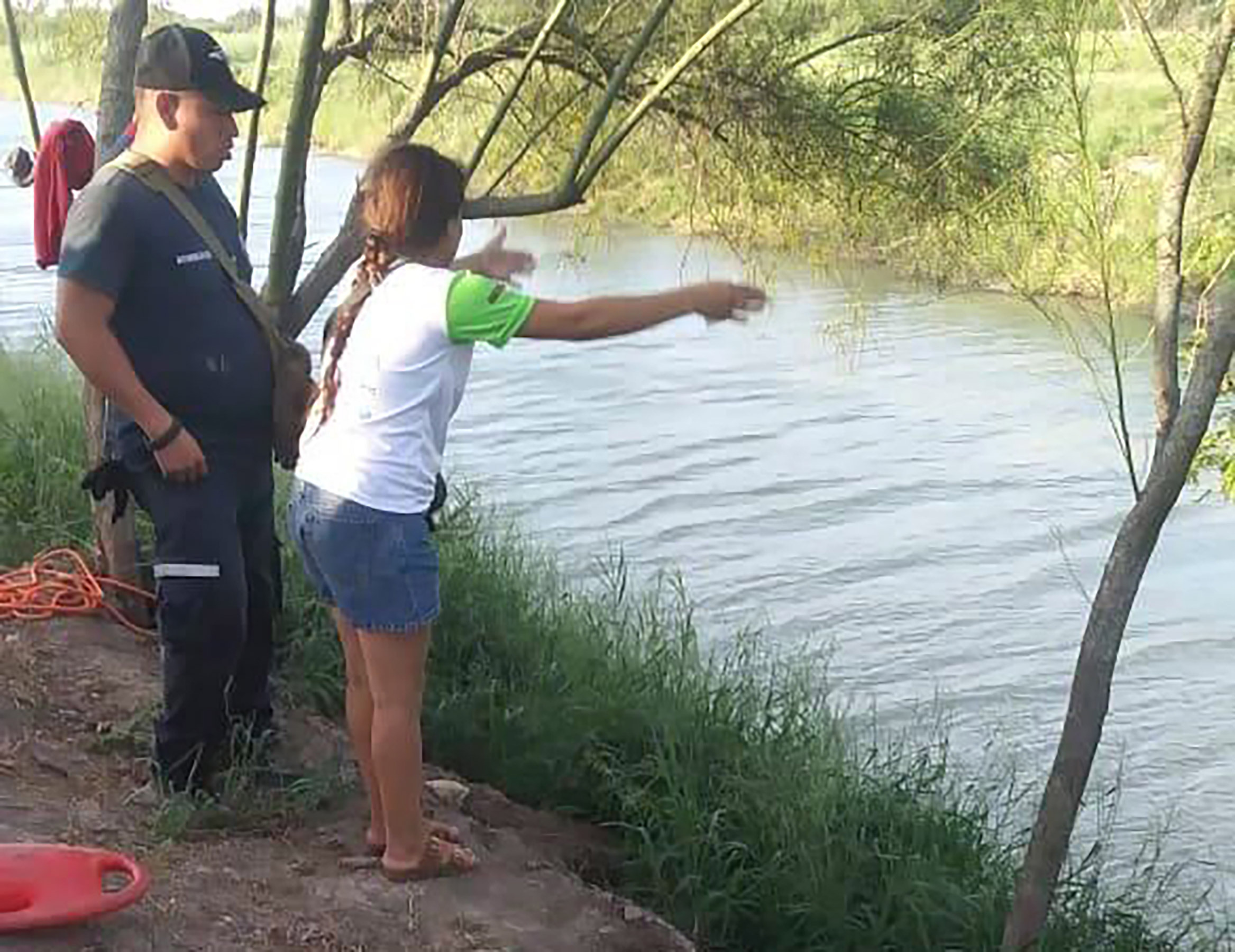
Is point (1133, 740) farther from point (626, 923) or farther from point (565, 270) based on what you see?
point (626, 923)

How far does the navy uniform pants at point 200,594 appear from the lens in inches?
154

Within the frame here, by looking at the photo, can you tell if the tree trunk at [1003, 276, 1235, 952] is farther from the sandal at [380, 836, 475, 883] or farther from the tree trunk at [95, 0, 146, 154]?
the tree trunk at [95, 0, 146, 154]

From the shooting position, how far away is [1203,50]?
4117mm

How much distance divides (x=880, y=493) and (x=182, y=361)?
7.77 meters

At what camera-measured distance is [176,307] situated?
12.7 ft

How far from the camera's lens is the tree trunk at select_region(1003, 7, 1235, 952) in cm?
379

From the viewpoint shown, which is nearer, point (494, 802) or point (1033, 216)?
point (494, 802)

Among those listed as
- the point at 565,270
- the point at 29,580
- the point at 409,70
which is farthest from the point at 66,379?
the point at 29,580

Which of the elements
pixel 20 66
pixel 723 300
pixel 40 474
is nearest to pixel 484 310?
pixel 723 300

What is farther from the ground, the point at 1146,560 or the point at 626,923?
the point at 1146,560

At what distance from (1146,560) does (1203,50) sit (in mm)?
1160

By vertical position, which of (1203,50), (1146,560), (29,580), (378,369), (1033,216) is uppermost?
(1203,50)

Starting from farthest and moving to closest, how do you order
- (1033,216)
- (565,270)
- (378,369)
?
(565,270), (1033,216), (378,369)

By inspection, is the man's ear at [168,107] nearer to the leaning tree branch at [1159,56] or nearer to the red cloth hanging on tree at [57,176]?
the red cloth hanging on tree at [57,176]
